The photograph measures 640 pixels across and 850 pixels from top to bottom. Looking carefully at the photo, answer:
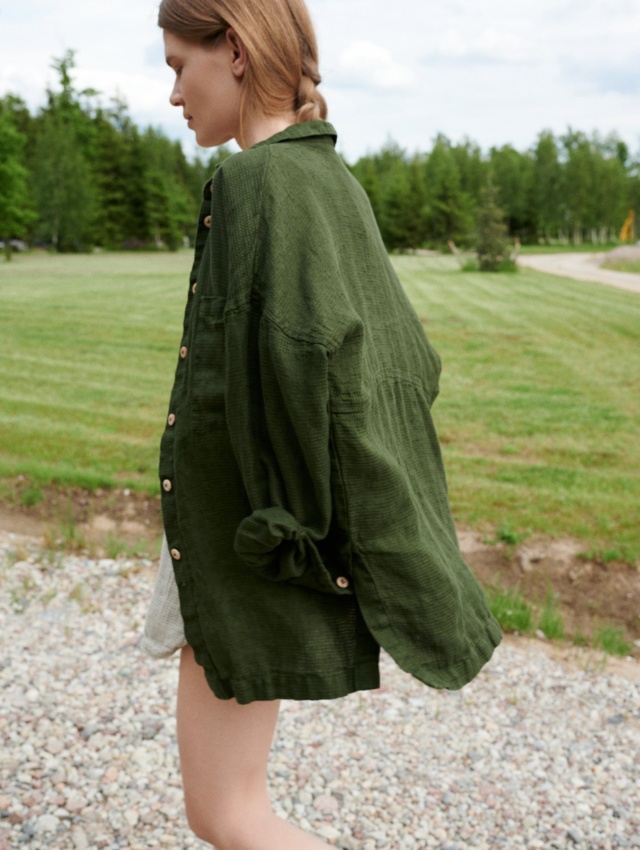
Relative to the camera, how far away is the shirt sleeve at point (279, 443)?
131cm

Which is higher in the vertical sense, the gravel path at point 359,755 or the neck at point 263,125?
the neck at point 263,125

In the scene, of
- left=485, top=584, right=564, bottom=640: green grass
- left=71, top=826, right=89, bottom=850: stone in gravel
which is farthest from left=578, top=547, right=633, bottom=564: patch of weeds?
left=71, top=826, right=89, bottom=850: stone in gravel

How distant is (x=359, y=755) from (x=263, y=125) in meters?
2.15

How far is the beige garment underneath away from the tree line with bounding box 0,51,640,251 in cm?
3250

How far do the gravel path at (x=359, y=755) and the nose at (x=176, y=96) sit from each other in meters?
2.01

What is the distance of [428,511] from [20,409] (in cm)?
631

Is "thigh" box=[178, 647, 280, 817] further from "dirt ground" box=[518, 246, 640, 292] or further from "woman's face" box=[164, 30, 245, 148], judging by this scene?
"dirt ground" box=[518, 246, 640, 292]

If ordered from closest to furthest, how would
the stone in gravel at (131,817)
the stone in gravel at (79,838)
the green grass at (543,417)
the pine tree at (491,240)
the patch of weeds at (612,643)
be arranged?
the stone in gravel at (79,838)
the stone in gravel at (131,817)
the patch of weeds at (612,643)
the green grass at (543,417)
the pine tree at (491,240)

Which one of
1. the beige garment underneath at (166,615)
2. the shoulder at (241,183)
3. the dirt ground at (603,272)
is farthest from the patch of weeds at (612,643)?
the dirt ground at (603,272)

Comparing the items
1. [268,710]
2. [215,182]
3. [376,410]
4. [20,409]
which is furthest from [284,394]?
[20,409]

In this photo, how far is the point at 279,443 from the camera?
136 centimetres

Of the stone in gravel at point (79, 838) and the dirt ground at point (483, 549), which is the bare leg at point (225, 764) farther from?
the dirt ground at point (483, 549)

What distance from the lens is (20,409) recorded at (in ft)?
24.2

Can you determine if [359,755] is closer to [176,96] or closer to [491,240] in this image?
[176,96]
